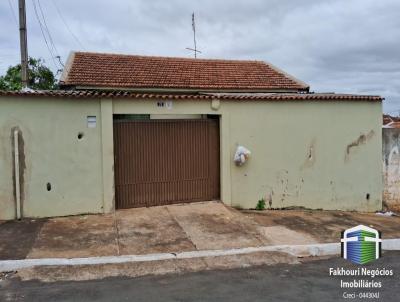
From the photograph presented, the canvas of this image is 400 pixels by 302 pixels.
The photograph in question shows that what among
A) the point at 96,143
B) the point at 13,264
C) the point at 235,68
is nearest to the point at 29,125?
the point at 96,143

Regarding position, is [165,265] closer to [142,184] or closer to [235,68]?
[142,184]

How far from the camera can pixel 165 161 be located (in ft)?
31.2

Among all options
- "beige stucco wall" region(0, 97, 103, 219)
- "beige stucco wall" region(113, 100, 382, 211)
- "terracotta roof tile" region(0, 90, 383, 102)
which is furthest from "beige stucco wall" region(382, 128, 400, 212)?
"beige stucco wall" region(0, 97, 103, 219)

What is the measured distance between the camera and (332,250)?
725 cm

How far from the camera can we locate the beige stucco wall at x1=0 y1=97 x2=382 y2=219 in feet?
27.7

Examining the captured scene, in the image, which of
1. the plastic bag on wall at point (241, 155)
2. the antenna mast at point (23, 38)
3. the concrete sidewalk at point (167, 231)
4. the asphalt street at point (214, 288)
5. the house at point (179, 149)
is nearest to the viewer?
the asphalt street at point (214, 288)

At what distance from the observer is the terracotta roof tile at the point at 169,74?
12711mm

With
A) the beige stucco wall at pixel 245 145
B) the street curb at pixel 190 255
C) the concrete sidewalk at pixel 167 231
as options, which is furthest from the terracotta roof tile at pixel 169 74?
the street curb at pixel 190 255

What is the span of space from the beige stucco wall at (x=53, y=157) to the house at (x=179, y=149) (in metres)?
0.02

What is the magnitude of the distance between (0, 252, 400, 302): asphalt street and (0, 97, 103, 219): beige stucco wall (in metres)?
3.06

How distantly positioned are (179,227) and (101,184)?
2099 millimetres

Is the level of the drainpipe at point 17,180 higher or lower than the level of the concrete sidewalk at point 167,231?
higher

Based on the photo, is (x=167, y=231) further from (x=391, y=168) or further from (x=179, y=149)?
(x=391, y=168)

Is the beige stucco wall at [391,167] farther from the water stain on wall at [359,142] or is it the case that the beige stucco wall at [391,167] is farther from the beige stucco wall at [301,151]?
the water stain on wall at [359,142]
